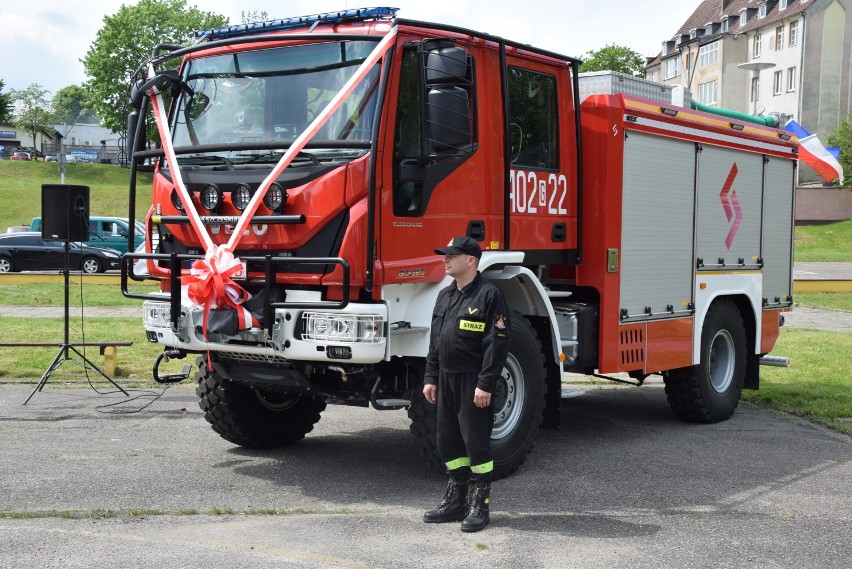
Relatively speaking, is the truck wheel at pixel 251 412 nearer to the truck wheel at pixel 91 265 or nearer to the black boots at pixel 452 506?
the black boots at pixel 452 506

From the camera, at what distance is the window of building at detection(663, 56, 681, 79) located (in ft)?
255

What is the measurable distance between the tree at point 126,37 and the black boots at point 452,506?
3091 inches

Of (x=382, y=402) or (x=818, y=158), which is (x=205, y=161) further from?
(x=818, y=158)

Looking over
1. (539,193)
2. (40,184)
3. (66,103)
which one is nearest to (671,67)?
(40,184)

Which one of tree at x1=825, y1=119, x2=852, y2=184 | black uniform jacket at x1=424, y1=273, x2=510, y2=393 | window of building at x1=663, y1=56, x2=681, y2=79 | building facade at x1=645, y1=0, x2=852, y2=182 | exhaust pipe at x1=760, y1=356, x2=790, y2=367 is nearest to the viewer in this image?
black uniform jacket at x1=424, y1=273, x2=510, y2=393

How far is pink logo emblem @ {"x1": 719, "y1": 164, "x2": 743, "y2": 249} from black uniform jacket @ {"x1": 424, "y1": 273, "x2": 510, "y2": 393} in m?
4.40

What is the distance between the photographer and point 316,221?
249 inches

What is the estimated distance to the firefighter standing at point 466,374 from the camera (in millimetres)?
5918

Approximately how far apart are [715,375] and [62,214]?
6920mm

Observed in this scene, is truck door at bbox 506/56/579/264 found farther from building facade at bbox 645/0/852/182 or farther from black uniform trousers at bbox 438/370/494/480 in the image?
building facade at bbox 645/0/852/182

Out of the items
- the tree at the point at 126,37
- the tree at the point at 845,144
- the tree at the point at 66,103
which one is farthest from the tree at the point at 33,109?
the tree at the point at 845,144

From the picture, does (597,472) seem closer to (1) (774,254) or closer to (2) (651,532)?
(2) (651,532)

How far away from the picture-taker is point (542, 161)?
25.7 ft

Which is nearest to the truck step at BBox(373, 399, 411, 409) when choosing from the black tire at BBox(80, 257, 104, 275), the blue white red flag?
the blue white red flag
